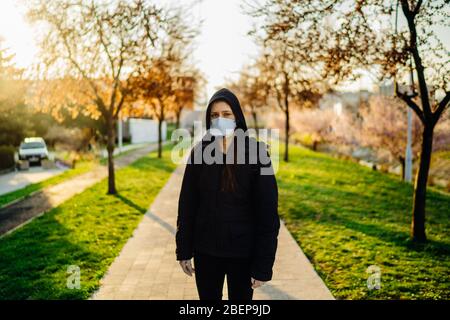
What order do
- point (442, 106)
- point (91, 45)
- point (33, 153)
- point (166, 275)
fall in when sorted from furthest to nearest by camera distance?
point (33, 153)
point (91, 45)
point (442, 106)
point (166, 275)

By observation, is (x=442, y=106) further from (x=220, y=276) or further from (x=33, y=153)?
(x=33, y=153)

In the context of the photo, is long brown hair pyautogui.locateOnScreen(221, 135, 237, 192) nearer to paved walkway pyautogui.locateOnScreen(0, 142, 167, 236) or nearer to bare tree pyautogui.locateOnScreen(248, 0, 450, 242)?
bare tree pyautogui.locateOnScreen(248, 0, 450, 242)

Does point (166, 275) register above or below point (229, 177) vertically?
below

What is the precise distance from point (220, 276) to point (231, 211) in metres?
0.54

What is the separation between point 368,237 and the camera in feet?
25.3

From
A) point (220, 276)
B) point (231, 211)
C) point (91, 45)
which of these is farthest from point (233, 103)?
point (91, 45)

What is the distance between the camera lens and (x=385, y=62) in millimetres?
6891

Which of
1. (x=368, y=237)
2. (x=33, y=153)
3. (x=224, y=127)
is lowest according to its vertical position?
(x=368, y=237)

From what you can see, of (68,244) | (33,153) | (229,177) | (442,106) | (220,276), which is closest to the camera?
(229,177)

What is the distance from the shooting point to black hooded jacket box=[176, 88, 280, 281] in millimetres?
2863

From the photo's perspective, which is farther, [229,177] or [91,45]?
[91,45]
